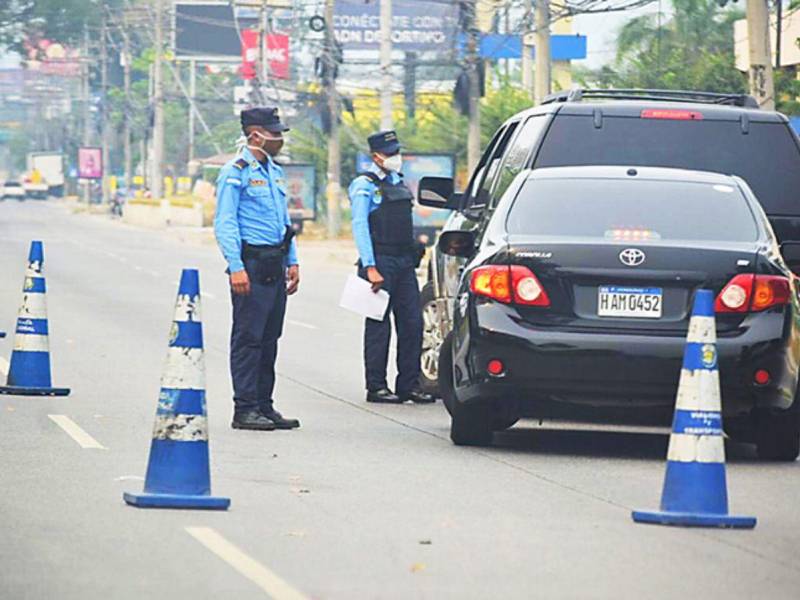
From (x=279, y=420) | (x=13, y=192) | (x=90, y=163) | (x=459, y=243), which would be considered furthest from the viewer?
(x=13, y=192)

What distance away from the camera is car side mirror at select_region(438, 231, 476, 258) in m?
12.9

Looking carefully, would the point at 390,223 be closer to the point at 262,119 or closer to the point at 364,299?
the point at 364,299

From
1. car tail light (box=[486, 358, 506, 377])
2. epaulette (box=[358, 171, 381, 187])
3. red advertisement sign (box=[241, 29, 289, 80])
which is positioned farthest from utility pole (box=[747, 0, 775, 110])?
red advertisement sign (box=[241, 29, 289, 80])

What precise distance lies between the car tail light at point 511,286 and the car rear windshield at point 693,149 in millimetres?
1689

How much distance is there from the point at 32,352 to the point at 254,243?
2.67 m

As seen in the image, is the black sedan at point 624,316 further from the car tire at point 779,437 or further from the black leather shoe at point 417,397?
the black leather shoe at point 417,397

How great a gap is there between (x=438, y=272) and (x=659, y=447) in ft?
8.94

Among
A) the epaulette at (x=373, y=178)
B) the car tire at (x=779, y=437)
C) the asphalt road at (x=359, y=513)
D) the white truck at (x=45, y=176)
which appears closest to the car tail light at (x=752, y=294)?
the car tire at (x=779, y=437)

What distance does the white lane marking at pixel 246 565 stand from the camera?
758 centimetres

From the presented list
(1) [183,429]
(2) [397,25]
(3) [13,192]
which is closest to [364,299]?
(1) [183,429]

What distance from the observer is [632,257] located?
11594 millimetres

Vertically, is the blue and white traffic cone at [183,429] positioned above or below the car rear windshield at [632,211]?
below

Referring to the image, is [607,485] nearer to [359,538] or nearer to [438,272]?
[359,538]

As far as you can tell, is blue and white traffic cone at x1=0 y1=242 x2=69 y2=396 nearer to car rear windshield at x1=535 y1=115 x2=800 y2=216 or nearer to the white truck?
car rear windshield at x1=535 y1=115 x2=800 y2=216
